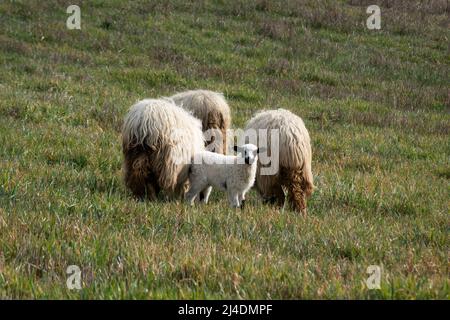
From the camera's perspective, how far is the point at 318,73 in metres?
19.4

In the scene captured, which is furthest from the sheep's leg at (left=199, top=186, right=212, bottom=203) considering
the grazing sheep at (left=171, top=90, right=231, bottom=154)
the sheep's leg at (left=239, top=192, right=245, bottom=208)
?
the grazing sheep at (left=171, top=90, right=231, bottom=154)

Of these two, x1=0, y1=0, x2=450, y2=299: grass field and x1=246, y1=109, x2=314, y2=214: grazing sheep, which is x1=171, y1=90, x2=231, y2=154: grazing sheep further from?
x1=246, y1=109, x2=314, y2=214: grazing sheep

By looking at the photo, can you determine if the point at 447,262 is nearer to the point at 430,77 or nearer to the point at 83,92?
the point at 83,92

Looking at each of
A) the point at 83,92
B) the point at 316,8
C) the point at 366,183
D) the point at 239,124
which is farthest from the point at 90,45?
the point at 366,183

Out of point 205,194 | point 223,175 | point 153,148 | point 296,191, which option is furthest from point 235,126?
point 153,148

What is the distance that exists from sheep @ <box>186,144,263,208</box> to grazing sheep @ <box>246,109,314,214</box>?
0.88 feet

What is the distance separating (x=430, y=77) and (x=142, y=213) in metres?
15.7

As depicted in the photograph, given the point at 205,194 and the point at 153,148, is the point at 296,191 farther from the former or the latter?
the point at 153,148

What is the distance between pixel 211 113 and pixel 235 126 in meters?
3.60

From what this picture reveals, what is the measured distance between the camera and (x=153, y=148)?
7398 millimetres

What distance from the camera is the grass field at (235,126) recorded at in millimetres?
4793

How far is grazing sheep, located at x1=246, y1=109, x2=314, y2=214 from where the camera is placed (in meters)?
7.73

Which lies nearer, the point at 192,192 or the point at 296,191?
the point at 296,191

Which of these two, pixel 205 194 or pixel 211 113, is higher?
pixel 211 113
